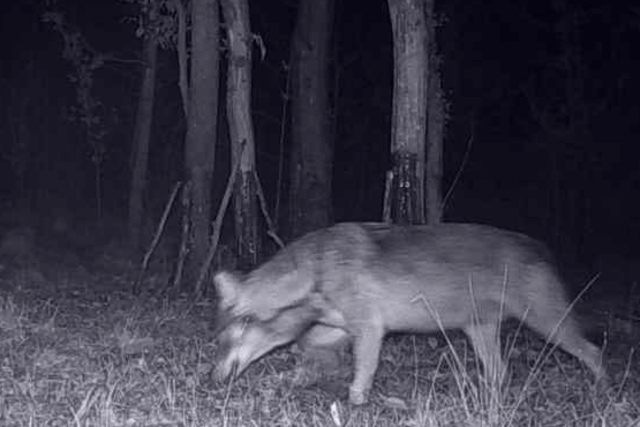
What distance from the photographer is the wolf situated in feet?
29.7

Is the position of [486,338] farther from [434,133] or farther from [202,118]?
[434,133]

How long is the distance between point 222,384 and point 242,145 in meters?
5.81

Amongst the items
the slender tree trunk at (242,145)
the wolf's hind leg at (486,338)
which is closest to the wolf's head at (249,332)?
the wolf's hind leg at (486,338)

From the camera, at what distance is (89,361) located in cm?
992

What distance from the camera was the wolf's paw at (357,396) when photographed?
888 centimetres

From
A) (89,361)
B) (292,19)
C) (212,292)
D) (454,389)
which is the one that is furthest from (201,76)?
(292,19)

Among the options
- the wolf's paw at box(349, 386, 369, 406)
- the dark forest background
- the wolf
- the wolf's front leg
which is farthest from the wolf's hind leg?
the dark forest background

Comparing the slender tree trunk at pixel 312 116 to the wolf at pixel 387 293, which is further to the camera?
the slender tree trunk at pixel 312 116

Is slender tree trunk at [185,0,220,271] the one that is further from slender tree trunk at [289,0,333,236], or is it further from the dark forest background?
the dark forest background

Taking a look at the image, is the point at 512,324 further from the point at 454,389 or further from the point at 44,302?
the point at 44,302

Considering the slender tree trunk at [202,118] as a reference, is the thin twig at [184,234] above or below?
below

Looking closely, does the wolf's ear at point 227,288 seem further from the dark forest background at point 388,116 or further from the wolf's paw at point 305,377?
the dark forest background at point 388,116

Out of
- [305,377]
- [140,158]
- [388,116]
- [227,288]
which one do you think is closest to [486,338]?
[305,377]

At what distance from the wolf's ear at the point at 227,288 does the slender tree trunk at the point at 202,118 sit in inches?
223
